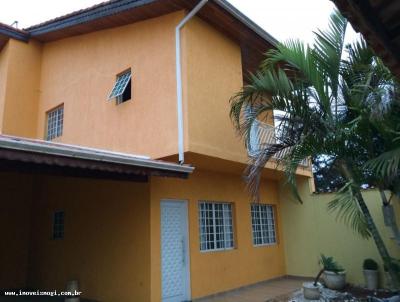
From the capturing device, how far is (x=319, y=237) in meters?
12.3

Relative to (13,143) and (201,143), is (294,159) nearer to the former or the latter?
(201,143)

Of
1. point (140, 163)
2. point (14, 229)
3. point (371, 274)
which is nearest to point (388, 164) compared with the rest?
point (140, 163)

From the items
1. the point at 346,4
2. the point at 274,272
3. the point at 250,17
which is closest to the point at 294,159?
the point at 250,17

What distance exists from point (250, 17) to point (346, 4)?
8.01 m

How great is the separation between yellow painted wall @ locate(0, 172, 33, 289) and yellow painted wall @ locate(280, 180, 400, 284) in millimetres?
9217

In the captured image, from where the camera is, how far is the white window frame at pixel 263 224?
12.2 metres

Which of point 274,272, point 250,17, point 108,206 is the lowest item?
point 274,272

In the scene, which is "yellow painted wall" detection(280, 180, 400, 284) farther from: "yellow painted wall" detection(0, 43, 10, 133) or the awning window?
"yellow painted wall" detection(0, 43, 10, 133)

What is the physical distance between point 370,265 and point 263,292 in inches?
128

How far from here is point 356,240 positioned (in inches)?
447

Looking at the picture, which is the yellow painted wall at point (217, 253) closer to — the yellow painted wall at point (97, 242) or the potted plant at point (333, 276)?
A: the yellow painted wall at point (97, 242)

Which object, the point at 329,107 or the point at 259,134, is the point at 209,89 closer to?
the point at 259,134

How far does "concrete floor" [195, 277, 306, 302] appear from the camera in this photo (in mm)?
9409

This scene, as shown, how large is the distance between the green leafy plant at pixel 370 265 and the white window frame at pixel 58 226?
907 centimetres
